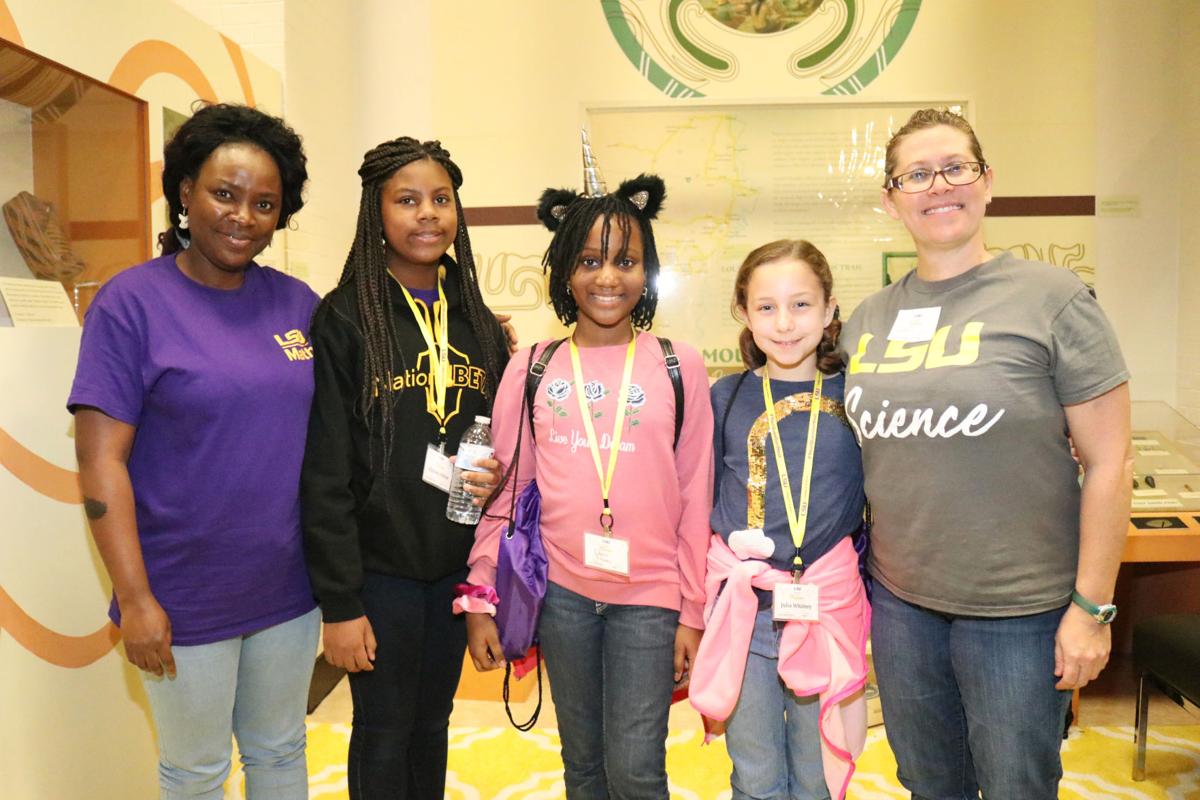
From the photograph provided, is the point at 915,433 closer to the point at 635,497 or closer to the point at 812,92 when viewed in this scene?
the point at 635,497

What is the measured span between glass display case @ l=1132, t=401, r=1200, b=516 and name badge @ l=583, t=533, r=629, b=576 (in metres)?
2.34

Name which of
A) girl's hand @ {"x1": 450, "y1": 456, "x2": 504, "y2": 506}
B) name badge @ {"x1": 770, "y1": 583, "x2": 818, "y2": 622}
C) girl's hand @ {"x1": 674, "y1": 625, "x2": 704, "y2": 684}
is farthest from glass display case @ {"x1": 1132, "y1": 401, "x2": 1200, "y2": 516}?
girl's hand @ {"x1": 450, "y1": 456, "x2": 504, "y2": 506}

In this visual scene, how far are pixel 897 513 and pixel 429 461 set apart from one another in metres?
0.98

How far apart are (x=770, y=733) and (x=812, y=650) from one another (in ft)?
0.69

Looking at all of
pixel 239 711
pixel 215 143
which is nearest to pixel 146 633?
pixel 239 711

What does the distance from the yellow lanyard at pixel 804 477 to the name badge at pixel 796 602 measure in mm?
41

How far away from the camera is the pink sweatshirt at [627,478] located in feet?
5.65

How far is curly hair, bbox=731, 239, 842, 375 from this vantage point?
1770 millimetres

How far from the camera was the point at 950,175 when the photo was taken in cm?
157

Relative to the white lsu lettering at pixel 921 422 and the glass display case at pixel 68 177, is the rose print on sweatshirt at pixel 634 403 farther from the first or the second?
the glass display case at pixel 68 177

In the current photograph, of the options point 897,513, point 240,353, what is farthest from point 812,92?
point 240,353

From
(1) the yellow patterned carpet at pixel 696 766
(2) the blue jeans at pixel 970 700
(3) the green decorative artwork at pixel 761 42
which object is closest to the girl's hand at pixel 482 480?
(2) the blue jeans at pixel 970 700

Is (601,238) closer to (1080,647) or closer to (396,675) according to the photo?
(396,675)

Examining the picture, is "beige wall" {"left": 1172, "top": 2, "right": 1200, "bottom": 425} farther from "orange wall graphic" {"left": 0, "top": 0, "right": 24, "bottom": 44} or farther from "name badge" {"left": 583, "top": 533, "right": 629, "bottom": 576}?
"orange wall graphic" {"left": 0, "top": 0, "right": 24, "bottom": 44}
